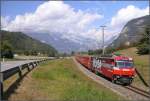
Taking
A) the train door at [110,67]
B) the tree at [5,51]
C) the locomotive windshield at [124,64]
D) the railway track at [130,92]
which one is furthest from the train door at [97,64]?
the tree at [5,51]

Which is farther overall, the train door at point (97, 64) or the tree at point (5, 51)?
the tree at point (5, 51)

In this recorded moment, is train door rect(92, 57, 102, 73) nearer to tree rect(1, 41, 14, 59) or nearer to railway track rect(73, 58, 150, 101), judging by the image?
railway track rect(73, 58, 150, 101)

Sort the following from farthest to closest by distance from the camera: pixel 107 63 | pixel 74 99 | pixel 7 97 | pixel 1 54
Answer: pixel 1 54, pixel 107 63, pixel 74 99, pixel 7 97

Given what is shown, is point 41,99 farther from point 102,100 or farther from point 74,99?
point 102,100

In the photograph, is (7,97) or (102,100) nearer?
(7,97)

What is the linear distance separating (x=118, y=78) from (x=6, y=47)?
97041mm

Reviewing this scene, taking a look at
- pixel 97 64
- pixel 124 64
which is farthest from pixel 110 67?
pixel 97 64

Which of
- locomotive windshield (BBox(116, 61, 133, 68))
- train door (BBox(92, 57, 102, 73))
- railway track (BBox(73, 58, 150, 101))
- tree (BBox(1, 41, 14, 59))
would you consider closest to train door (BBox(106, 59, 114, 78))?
locomotive windshield (BBox(116, 61, 133, 68))

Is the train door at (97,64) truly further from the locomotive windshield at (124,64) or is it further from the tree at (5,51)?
the tree at (5,51)

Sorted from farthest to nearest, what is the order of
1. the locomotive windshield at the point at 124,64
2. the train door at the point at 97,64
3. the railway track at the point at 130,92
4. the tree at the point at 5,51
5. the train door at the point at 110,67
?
1. the tree at the point at 5,51
2. the train door at the point at 97,64
3. the train door at the point at 110,67
4. the locomotive windshield at the point at 124,64
5. the railway track at the point at 130,92

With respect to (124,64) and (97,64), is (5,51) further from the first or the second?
(124,64)

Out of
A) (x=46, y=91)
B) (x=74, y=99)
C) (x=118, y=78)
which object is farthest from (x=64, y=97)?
(x=118, y=78)

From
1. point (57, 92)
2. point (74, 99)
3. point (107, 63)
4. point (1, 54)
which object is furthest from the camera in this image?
point (1, 54)

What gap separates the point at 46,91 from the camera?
72.9ft
